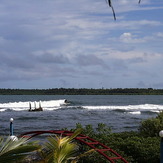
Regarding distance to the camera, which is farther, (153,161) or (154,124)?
(154,124)

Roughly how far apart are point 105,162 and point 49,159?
5459 millimetres

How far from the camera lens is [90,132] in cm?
1366

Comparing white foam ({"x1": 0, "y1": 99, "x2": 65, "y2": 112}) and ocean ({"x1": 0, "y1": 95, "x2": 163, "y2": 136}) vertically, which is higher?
white foam ({"x1": 0, "y1": 99, "x2": 65, "y2": 112})

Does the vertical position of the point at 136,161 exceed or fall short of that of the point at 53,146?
it falls short

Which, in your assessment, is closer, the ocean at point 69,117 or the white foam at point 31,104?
the ocean at point 69,117

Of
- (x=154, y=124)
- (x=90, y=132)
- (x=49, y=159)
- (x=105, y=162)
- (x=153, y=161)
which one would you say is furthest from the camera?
(x=154, y=124)

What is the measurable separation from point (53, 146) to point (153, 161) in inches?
243

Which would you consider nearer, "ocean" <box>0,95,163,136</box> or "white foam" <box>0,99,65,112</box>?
"ocean" <box>0,95,163,136</box>

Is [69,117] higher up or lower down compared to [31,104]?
lower down

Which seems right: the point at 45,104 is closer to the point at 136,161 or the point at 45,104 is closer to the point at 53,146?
the point at 136,161

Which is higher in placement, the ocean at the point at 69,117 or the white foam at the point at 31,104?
the white foam at the point at 31,104

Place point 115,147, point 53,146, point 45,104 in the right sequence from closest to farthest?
point 53,146 → point 115,147 → point 45,104

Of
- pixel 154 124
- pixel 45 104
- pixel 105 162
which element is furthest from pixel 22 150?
pixel 45 104

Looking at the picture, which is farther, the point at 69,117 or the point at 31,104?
the point at 31,104
